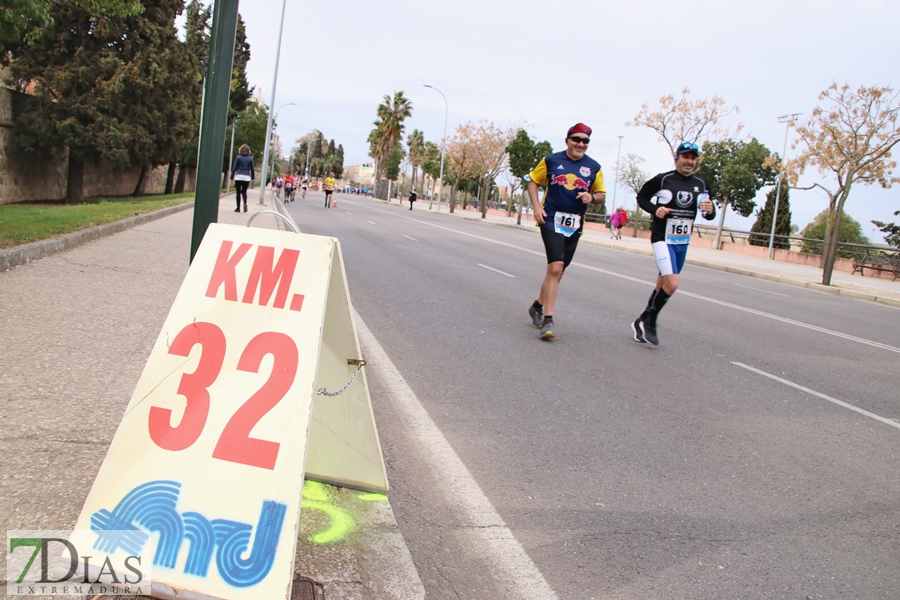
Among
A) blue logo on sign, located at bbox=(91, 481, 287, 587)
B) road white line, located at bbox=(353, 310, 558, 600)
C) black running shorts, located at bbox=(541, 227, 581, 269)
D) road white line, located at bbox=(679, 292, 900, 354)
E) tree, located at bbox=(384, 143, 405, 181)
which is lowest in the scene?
road white line, located at bbox=(353, 310, 558, 600)

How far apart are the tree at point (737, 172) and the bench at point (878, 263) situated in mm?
12173

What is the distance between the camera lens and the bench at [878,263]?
2693cm

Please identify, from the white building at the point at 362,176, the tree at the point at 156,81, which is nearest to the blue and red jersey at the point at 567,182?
the tree at the point at 156,81

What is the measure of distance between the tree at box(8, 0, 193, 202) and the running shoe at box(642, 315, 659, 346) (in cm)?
2111

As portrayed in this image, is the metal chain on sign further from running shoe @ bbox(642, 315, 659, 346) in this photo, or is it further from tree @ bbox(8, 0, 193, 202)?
tree @ bbox(8, 0, 193, 202)

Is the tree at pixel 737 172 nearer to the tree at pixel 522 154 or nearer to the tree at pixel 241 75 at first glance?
the tree at pixel 522 154

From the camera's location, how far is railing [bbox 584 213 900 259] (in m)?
28.0

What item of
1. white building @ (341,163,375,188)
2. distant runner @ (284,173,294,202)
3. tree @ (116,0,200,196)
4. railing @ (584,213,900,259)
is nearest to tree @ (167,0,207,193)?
tree @ (116,0,200,196)

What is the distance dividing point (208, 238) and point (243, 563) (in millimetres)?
1289

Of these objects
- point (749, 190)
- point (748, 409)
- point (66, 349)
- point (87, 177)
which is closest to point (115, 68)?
point (87, 177)

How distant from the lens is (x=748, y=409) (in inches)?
213

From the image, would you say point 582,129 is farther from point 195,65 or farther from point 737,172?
point 737,172

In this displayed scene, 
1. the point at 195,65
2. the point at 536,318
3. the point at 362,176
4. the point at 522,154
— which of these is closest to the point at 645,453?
the point at 536,318

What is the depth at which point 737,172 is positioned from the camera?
40812mm
